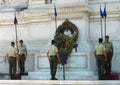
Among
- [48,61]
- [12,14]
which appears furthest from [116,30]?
[12,14]

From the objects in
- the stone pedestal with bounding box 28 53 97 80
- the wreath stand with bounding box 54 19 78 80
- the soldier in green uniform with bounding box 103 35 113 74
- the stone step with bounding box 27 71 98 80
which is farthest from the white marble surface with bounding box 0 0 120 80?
the soldier in green uniform with bounding box 103 35 113 74

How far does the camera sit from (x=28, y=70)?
2028 cm

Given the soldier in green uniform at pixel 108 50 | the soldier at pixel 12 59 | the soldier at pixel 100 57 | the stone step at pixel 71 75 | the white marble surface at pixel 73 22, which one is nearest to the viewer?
the soldier at pixel 100 57

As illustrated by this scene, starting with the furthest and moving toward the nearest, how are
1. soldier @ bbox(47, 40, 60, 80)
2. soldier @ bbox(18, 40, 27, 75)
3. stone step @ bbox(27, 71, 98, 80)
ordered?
soldier @ bbox(18, 40, 27, 75) → stone step @ bbox(27, 71, 98, 80) → soldier @ bbox(47, 40, 60, 80)

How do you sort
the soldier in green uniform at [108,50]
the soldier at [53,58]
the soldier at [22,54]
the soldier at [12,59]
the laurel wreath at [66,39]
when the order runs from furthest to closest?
1. the soldier at [22,54]
2. the laurel wreath at [66,39]
3. the soldier at [12,59]
4. the soldier in green uniform at [108,50]
5. the soldier at [53,58]

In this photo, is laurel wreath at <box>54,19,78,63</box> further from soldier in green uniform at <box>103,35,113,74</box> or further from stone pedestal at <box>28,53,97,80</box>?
soldier in green uniform at <box>103,35,113,74</box>

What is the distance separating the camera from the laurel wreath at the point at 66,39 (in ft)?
60.7

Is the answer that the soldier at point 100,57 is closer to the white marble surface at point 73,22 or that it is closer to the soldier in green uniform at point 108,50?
the soldier in green uniform at point 108,50

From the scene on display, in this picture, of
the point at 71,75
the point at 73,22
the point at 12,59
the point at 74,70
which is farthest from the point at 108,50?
the point at 12,59

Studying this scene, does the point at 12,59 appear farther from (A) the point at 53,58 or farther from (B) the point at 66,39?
(B) the point at 66,39

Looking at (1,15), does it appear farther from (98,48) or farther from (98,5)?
(98,48)

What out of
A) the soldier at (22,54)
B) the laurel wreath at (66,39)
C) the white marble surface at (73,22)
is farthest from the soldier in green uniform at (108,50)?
the soldier at (22,54)

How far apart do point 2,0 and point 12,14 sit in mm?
1319

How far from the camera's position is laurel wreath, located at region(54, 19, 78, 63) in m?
18.5
